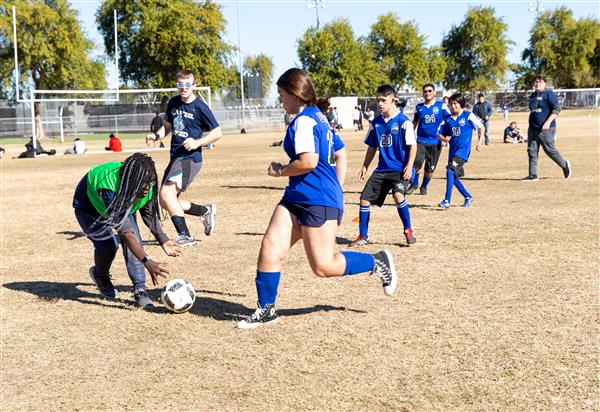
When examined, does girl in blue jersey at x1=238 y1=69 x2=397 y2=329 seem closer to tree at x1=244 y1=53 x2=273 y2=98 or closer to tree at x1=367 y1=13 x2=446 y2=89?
tree at x1=367 y1=13 x2=446 y2=89

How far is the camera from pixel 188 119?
9500 mm

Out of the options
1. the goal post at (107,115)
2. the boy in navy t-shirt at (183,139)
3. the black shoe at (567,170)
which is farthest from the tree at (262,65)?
the boy in navy t-shirt at (183,139)

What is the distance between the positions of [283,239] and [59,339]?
199cm

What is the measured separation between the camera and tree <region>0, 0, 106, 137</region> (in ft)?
182

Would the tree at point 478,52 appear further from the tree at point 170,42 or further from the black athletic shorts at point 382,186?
the black athletic shorts at point 382,186

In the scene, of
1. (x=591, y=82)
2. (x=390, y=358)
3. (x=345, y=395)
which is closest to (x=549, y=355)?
(x=390, y=358)

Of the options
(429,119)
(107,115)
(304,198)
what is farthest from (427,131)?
(107,115)

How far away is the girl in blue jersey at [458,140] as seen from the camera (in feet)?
41.1

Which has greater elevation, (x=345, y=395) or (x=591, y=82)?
(x=591, y=82)

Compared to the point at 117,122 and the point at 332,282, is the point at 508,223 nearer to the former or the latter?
the point at 332,282

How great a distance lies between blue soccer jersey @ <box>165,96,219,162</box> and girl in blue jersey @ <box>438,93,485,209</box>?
4.80m

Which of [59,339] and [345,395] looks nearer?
[345,395]

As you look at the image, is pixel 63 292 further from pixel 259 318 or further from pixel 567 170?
pixel 567 170

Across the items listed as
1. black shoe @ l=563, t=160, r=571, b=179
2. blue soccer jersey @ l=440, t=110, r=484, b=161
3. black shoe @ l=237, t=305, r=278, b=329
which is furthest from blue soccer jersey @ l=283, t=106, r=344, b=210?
black shoe @ l=563, t=160, r=571, b=179
